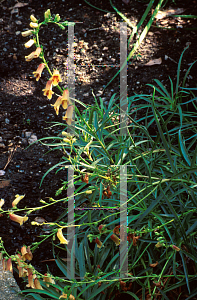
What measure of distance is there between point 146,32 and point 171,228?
1.54 metres

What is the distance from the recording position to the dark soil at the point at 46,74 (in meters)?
1.85

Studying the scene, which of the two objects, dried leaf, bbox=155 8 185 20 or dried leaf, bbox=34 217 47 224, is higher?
dried leaf, bbox=155 8 185 20

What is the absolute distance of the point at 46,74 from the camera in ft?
7.56

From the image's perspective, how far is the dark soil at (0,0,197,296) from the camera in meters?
1.85

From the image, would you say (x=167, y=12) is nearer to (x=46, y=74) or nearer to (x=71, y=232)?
(x=46, y=74)

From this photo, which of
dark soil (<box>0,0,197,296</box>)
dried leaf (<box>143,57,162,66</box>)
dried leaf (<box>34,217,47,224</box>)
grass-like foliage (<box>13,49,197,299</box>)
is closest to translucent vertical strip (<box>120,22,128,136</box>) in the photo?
dark soil (<box>0,0,197,296</box>)

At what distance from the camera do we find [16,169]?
1.92 metres

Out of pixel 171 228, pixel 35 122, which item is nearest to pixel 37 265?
pixel 171 228

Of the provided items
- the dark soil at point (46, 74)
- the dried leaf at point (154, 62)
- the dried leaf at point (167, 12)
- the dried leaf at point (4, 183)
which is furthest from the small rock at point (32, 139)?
the dried leaf at point (167, 12)

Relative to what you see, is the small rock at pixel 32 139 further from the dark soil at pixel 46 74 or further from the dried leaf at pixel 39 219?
the dried leaf at pixel 39 219

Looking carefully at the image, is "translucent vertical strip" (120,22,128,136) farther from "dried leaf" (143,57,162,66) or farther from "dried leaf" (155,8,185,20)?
"dried leaf" (155,8,185,20)

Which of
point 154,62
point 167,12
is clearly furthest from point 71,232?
point 167,12

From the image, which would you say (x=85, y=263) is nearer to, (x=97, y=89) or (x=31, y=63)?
(x=97, y=89)

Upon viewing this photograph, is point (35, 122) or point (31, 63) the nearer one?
point (35, 122)
